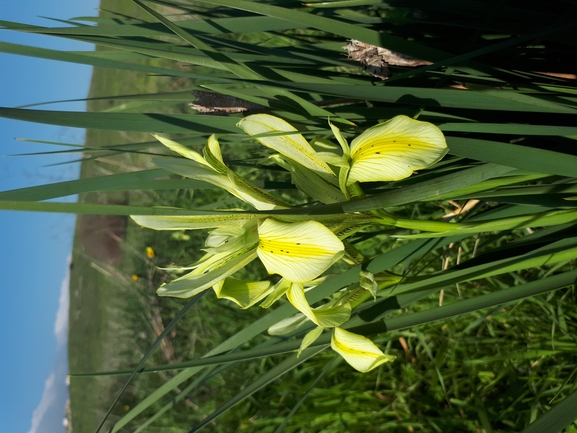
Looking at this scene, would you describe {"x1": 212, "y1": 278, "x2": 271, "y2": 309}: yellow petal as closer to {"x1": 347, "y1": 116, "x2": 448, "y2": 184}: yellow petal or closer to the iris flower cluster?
the iris flower cluster

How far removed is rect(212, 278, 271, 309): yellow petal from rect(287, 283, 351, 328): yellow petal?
64 mm

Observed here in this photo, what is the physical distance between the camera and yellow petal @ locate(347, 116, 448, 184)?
48cm

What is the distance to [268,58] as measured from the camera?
0.75m

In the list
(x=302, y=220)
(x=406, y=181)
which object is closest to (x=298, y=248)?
(x=302, y=220)

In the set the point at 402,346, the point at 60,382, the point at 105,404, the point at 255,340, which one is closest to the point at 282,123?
the point at 402,346

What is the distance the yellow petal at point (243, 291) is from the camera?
0.62 meters

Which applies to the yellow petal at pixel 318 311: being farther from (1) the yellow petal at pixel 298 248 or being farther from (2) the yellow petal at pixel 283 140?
(2) the yellow petal at pixel 283 140

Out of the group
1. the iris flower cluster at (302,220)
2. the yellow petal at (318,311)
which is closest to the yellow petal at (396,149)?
the iris flower cluster at (302,220)

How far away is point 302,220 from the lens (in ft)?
Answer: 1.69

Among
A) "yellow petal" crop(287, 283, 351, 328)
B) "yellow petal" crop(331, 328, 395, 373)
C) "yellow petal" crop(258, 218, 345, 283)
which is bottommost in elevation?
"yellow petal" crop(331, 328, 395, 373)

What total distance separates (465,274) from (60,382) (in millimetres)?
3966

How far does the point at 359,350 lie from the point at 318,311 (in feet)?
0.23

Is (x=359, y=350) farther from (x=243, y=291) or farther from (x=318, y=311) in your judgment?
(x=243, y=291)

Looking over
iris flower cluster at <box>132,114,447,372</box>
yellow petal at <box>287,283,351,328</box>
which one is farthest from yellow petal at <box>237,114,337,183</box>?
yellow petal at <box>287,283,351,328</box>
